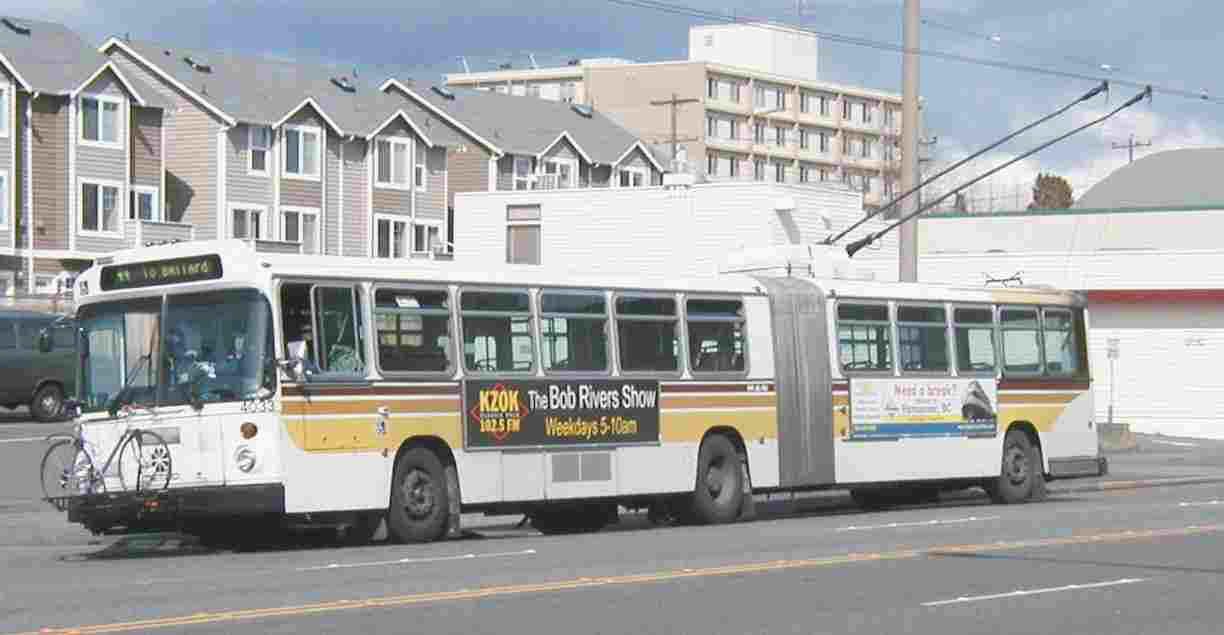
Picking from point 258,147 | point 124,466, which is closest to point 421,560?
point 124,466

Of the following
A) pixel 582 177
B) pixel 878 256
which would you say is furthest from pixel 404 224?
pixel 878 256

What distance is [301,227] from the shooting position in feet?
241

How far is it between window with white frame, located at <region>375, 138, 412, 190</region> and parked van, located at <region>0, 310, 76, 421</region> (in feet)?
118

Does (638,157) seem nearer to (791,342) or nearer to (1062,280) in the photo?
(1062,280)

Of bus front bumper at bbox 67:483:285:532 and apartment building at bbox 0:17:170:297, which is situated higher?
apartment building at bbox 0:17:170:297

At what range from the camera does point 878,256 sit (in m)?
54.0

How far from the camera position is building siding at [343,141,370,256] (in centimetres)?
7531

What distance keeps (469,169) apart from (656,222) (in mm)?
34283

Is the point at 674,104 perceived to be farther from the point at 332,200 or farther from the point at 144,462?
the point at 144,462

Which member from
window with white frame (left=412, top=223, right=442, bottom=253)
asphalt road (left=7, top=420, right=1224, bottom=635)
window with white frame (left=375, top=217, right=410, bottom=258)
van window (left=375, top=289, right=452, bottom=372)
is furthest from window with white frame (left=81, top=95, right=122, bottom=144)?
van window (left=375, top=289, right=452, bottom=372)

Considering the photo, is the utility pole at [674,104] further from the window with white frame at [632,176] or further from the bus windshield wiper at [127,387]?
the bus windshield wiper at [127,387]

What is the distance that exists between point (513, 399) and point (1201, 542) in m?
6.87

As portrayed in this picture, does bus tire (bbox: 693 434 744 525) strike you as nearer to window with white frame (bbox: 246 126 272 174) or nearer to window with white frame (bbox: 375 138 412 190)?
window with white frame (bbox: 246 126 272 174)

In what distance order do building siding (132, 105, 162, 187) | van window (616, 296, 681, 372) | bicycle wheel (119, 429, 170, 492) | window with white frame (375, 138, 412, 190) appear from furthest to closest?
window with white frame (375, 138, 412, 190) → building siding (132, 105, 162, 187) → van window (616, 296, 681, 372) → bicycle wheel (119, 429, 170, 492)
